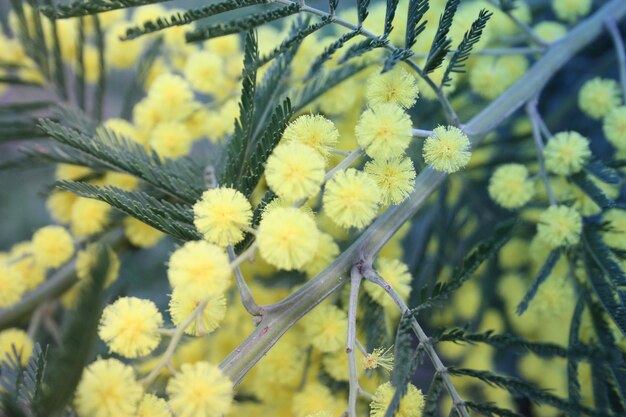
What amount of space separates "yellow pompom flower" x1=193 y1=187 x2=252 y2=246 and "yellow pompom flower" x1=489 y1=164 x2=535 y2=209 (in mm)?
448

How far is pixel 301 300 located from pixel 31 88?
0.76 meters

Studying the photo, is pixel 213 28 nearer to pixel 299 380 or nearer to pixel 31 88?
pixel 299 380

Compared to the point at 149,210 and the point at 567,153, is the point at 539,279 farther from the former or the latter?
the point at 149,210

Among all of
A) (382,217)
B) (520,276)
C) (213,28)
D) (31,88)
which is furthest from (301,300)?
(31,88)

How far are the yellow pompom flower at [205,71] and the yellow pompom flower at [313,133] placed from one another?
39 cm

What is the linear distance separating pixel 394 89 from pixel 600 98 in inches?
19.4

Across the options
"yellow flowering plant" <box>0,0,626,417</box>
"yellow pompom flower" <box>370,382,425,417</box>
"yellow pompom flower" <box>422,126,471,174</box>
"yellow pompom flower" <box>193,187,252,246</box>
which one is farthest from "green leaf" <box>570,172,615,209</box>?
"yellow pompom flower" <box>193,187,252,246</box>

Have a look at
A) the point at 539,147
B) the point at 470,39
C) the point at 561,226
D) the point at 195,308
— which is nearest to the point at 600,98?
the point at 539,147

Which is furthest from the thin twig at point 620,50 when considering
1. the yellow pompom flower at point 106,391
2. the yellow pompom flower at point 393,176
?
the yellow pompom flower at point 106,391

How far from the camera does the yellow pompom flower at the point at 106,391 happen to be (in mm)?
455

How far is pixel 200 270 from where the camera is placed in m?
0.48

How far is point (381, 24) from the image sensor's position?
2.74ft

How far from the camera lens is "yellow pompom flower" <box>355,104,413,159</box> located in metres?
0.54

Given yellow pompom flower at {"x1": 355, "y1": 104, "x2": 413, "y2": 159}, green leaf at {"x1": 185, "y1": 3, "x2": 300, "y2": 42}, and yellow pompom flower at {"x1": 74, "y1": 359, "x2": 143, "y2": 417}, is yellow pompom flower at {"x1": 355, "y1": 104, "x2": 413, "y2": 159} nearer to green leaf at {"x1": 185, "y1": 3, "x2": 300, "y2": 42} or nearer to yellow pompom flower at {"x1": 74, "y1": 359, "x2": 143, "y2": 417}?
green leaf at {"x1": 185, "y1": 3, "x2": 300, "y2": 42}
